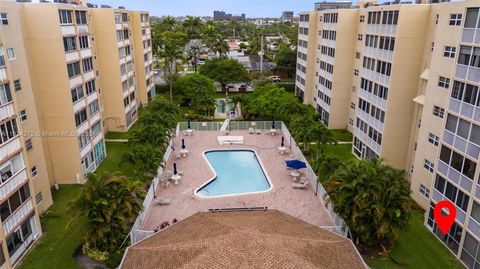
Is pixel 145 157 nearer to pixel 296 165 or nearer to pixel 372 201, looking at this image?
pixel 296 165

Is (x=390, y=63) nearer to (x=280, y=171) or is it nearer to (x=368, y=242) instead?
(x=280, y=171)

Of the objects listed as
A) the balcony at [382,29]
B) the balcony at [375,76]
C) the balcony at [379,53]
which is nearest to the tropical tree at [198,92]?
the balcony at [375,76]

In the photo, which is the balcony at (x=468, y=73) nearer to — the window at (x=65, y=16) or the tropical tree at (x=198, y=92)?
the window at (x=65, y=16)

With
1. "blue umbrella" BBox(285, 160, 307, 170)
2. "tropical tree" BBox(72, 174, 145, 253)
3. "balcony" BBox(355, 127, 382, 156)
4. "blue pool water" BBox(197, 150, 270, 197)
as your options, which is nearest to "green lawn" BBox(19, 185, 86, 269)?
"tropical tree" BBox(72, 174, 145, 253)

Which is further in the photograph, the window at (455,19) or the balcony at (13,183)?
the window at (455,19)

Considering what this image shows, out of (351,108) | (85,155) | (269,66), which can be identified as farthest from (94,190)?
(269,66)

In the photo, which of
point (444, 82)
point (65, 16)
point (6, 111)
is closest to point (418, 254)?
point (444, 82)

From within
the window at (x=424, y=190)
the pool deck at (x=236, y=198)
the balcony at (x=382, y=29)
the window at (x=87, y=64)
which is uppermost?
the balcony at (x=382, y=29)
